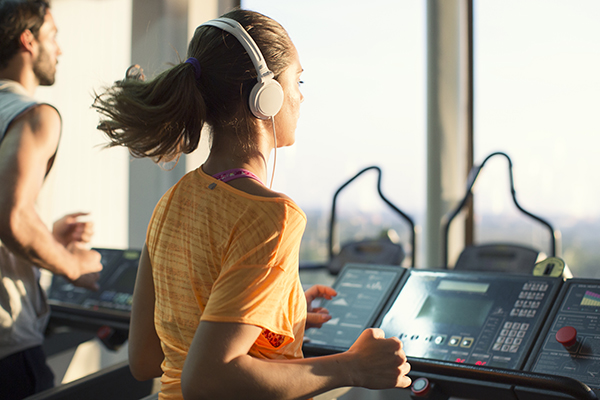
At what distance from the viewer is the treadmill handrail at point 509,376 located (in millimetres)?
937

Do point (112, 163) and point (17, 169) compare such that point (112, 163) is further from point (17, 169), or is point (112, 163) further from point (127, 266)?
point (17, 169)

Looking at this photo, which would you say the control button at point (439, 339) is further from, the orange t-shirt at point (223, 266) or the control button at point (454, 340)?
the orange t-shirt at point (223, 266)

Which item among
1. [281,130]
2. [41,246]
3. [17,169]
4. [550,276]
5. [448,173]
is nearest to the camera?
[281,130]

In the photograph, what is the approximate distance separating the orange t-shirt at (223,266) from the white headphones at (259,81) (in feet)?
0.50

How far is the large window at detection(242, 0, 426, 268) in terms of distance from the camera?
377 centimetres

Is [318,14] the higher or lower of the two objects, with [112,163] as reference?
higher

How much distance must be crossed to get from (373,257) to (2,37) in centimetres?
166

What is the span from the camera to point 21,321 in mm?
1572

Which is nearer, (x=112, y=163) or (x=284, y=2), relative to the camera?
(x=112, y=163)

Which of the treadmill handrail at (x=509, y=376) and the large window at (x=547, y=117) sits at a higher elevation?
the large window at (x=547, y=117)

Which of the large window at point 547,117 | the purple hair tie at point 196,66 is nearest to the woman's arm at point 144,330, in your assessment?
the purple hair tie at point 196,66

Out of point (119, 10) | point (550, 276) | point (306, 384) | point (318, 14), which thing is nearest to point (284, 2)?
point (318, 14)

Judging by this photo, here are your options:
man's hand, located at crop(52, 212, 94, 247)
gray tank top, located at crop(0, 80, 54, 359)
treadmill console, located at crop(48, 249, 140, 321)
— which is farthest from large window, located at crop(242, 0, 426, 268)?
gray tank top, located at crop(0, 80, 54, 359)

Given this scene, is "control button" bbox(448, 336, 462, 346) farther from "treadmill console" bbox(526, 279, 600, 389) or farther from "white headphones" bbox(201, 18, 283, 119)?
"white headphones" bbox(201, 18, 283, 119)
